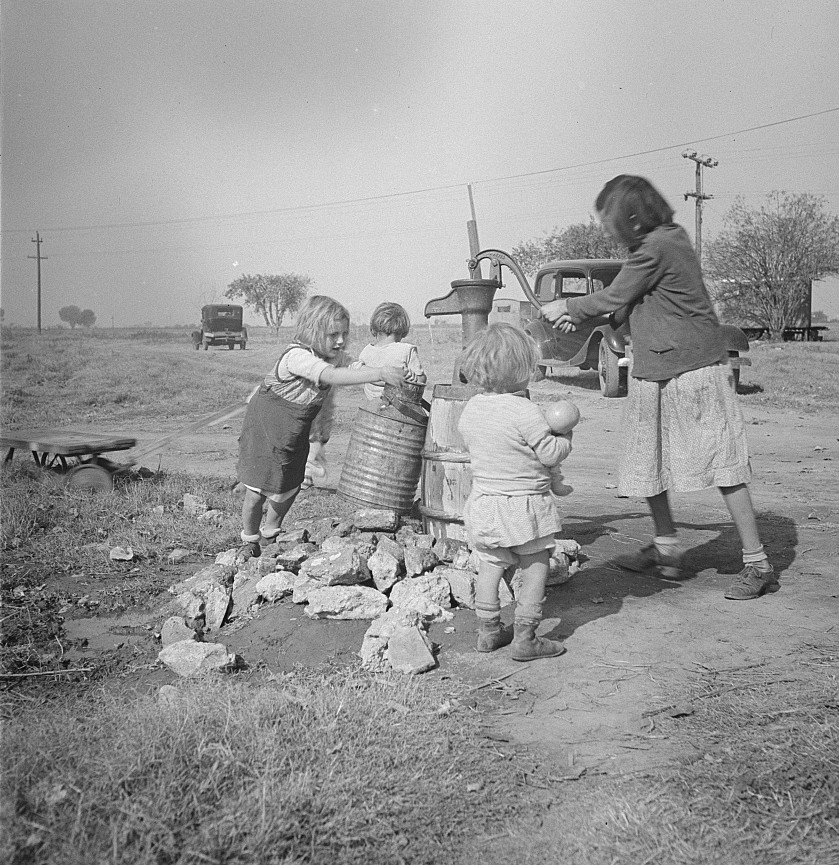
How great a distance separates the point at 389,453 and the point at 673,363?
1.70 m

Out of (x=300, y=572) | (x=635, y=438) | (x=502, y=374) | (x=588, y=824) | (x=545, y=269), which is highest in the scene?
(x=545, y=269)

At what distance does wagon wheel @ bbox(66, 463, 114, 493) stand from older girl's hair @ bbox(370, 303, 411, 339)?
2.55 metres

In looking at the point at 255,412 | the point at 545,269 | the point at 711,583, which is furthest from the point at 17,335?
the point at 711,583

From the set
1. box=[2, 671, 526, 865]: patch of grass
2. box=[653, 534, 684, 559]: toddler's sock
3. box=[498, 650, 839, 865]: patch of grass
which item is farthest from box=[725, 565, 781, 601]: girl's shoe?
box=[2, 671, 526, 865]: patch of grass

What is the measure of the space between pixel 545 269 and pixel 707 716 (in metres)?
12.5

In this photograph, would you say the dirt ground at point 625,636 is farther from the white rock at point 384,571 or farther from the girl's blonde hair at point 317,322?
the girl's blonde hair at point 317,322

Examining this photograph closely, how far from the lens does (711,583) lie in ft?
13.1

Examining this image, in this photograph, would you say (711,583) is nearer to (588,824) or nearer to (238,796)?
(588,824)

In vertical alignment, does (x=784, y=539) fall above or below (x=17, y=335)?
below

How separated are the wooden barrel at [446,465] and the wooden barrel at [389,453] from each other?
9.4 inches

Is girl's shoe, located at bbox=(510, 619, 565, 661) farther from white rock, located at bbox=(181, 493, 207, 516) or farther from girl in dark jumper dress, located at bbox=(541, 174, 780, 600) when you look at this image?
white rock, located at bbox=(181, 493, 207, 516)

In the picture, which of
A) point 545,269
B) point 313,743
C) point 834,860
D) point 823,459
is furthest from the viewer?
point 545,269

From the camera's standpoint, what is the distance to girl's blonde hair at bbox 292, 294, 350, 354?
4457mm

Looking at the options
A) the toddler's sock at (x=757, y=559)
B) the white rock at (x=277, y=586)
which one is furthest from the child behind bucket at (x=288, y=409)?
the toddler's sock at (x=757, y=559)
